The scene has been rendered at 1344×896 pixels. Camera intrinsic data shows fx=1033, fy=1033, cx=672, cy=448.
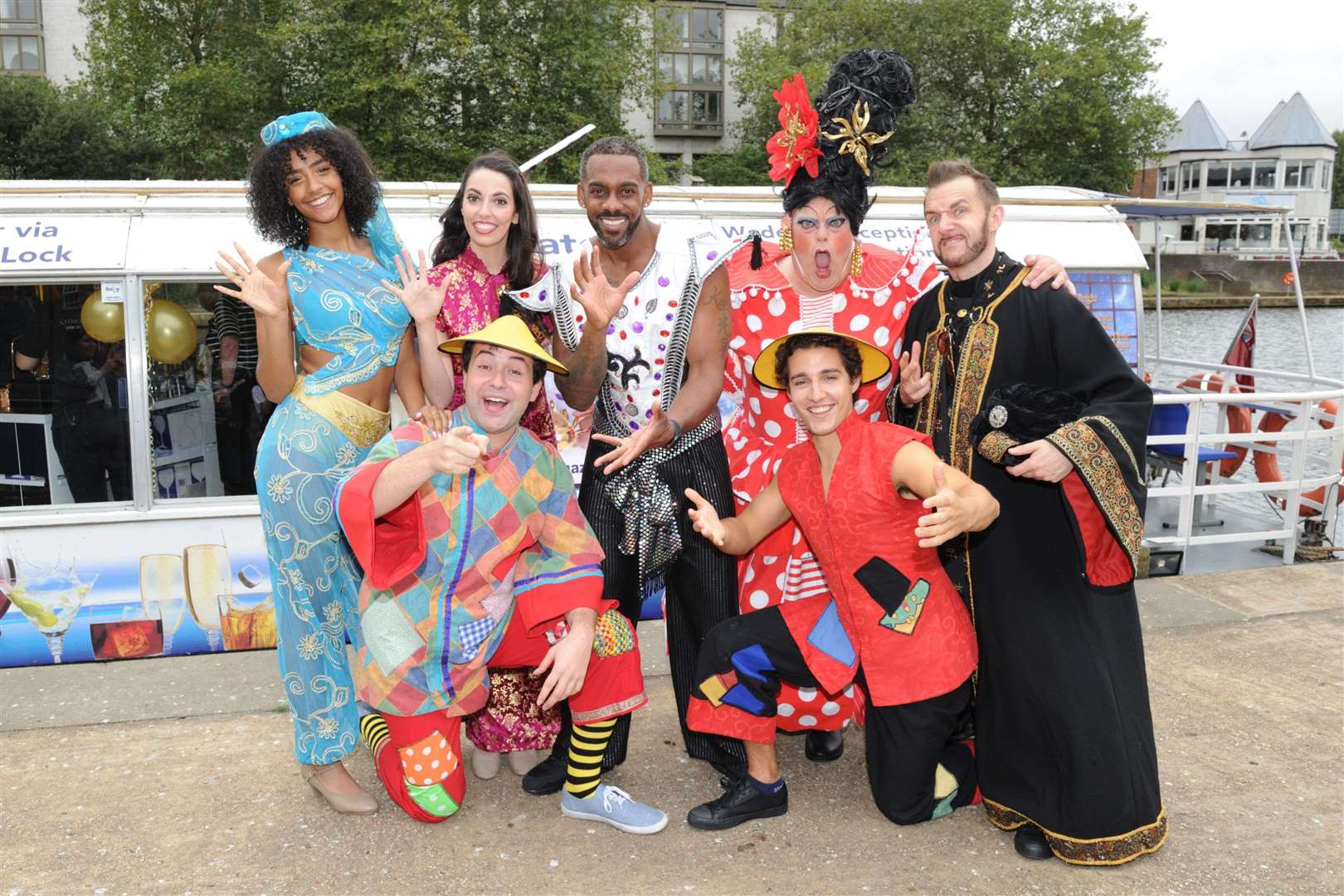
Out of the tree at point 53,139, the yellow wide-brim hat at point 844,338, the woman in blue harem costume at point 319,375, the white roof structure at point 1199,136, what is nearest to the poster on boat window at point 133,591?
the woman in blue harem costume at point 319,375

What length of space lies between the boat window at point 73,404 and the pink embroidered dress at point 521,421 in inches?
103

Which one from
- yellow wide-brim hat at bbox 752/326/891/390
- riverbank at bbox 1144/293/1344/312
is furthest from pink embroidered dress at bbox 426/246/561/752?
riverbank at bbox 1144/293/1344/312

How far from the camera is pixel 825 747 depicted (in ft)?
12.7

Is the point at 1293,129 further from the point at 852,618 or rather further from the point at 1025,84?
the point at 852,618

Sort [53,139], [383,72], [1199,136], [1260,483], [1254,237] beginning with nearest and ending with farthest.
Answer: [1260,483] → [383,72] → [53,139] → [1254,237] → [1199,136]

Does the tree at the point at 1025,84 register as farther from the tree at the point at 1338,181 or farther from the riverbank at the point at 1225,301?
the tree at the point at 1338,181

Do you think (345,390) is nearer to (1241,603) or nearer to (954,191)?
(954,191)

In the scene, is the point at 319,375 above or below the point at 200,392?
above

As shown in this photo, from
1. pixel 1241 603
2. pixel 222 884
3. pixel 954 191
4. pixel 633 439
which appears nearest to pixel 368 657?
pixel 222 884

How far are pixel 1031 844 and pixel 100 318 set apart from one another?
4.92 m

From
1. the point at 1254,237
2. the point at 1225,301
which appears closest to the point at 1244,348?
the point at 1225,301

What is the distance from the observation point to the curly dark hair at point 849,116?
3367 mm

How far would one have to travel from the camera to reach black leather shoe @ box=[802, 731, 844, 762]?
3.88 metres

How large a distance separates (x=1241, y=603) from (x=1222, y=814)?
8.41ft
